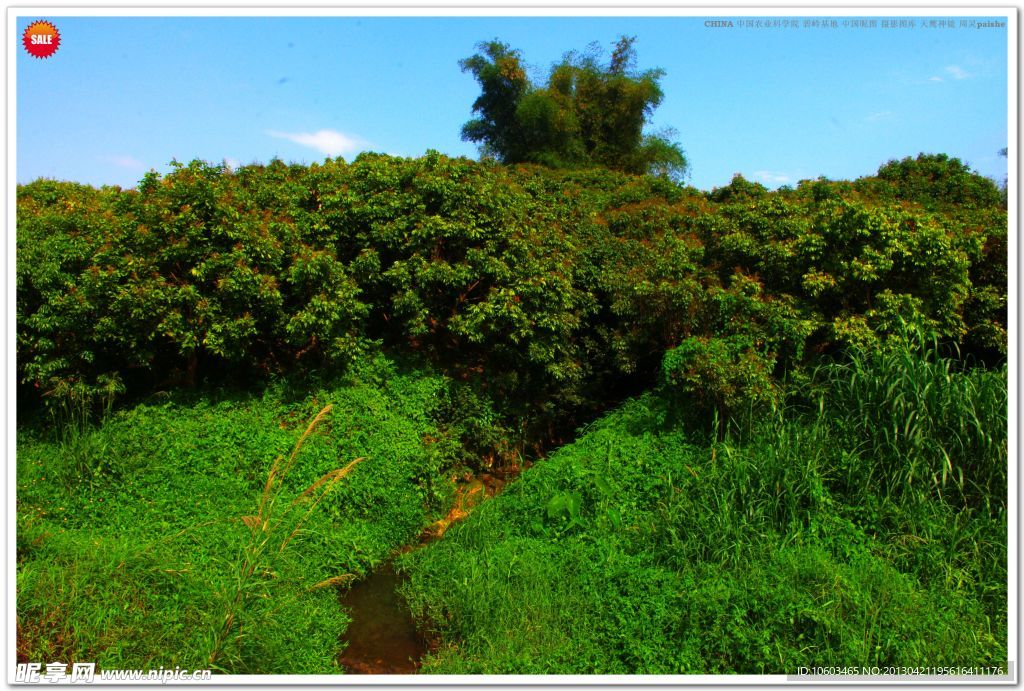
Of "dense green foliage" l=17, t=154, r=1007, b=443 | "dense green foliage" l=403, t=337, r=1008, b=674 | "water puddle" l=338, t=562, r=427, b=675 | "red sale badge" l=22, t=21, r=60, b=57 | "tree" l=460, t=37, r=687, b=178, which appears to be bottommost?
"water puddle" l=338, t=562, r=427, b=675

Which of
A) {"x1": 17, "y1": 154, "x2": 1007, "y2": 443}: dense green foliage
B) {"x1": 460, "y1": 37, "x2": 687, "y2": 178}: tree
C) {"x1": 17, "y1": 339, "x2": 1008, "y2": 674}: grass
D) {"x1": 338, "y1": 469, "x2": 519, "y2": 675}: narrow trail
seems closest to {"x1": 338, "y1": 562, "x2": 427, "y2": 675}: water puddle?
{"x1": 338, "y1": 469, "x2": 519, "y2": 675}: narrow trail

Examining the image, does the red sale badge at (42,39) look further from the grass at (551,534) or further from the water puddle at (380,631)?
the water puddle at (380,631)

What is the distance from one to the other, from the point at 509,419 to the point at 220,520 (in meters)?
3.47

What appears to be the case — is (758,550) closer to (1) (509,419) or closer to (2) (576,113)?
(1) (509,419)

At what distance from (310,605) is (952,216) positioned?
8117mm

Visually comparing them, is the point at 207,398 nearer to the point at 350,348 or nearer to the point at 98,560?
the point at 350,348

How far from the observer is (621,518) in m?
5.67

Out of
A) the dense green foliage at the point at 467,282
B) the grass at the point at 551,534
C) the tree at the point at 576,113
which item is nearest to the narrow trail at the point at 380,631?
the grass at the point at 551,534

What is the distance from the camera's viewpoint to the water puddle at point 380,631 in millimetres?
4734

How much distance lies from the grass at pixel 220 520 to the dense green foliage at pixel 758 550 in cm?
74

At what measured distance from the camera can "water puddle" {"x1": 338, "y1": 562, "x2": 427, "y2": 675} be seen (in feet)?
15.5

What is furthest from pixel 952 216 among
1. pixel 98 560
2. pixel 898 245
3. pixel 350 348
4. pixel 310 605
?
pixel 98 560

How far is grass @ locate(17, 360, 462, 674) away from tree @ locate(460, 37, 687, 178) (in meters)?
7.53

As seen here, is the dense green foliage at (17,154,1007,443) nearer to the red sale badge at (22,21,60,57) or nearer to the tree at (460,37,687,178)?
the red sale badge at (22,21,60,57)
